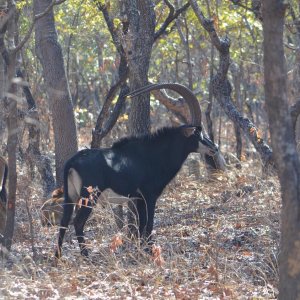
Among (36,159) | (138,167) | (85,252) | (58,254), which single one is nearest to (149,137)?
(138,167)

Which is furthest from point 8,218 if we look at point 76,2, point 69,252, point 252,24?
point 252,24

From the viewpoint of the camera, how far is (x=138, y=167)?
10242mm

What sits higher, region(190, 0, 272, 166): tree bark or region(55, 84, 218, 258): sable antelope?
region(190, 0, 272, 166): tree bark

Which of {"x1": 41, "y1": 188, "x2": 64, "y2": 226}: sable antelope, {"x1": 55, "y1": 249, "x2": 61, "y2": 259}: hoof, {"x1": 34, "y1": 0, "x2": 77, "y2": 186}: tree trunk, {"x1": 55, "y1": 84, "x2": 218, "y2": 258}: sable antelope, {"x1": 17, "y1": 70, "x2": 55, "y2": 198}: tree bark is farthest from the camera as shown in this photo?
{"x1": 17, "y1": 70, "x2": 55, "y2": 198}: tree bark

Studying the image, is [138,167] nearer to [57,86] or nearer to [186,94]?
[186,94]

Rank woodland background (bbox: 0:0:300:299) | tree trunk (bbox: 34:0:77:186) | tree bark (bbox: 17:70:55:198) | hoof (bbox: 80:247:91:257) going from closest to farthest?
1. woodland background (bbox: 0:0:300:299)
2. hoof (bbox: 80:247:91:257)
3. tree trunk (bbox: 34:0:77:186)
4. tree bark (bbox: 17:70:55:198)

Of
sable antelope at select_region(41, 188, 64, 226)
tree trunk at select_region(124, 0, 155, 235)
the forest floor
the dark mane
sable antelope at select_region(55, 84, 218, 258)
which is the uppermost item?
A: tree trunk at select_region(124, 0, 155, 235)

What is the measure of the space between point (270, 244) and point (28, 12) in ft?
30.2

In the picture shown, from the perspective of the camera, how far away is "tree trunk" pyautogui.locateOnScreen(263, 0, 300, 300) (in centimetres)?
586

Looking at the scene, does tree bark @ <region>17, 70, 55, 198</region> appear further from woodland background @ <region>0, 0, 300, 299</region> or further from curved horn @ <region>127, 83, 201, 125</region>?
curved horn @ <region>127, 83, 201, 125</region>

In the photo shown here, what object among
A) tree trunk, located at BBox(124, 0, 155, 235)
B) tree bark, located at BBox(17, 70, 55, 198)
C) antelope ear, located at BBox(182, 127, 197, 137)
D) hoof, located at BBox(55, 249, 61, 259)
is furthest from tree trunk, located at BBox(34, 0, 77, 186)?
hoof, located at BBox(55, 249, 61, 259)

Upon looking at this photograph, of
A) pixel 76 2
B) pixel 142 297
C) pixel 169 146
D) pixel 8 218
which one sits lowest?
pixel 142 297

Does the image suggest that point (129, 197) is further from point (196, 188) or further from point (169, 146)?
point (196, 188)

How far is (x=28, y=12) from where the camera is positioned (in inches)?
641
